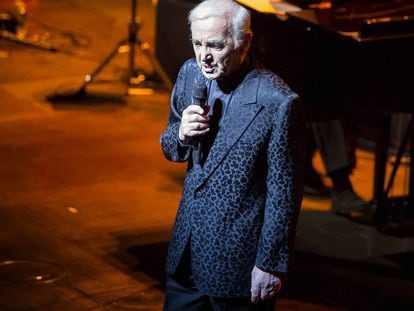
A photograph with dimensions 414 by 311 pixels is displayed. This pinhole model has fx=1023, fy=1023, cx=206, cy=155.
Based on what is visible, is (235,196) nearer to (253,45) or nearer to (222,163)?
(222,163)

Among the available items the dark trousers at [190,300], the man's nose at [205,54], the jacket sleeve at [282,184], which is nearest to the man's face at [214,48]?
the man's nose at [205,54]

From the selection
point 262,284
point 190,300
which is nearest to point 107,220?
point 190,300

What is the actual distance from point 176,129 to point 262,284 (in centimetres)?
61

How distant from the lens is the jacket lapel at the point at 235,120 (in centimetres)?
336

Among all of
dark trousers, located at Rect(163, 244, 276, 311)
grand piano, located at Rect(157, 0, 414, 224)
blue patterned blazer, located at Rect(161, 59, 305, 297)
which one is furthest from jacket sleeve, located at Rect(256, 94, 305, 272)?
grand piano, located at Rect(157, 0, 414, 224)

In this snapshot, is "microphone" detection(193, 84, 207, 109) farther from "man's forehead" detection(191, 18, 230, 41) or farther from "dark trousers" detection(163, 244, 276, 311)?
"dark trousers" detection(163, 244, 276, 311)

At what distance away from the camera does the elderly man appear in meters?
3.30

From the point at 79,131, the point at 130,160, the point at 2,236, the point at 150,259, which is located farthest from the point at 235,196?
the point at 79,131

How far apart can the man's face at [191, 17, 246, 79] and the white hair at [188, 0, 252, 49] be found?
0.05 ft

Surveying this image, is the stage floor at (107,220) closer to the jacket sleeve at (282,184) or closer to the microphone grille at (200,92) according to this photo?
the jacket sleeve at (282,184)

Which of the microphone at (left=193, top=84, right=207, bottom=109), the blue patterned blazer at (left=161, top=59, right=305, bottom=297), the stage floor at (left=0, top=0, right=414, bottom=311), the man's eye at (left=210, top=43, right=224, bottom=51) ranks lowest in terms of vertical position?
the stage floor at (left=0, top=0, right=414, bottom=311)

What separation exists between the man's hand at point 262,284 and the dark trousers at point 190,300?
0.30 ft

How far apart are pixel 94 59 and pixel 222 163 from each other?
779cm

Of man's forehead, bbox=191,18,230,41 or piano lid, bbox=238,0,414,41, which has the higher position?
man's forehead, bbox=191,18,230,41
